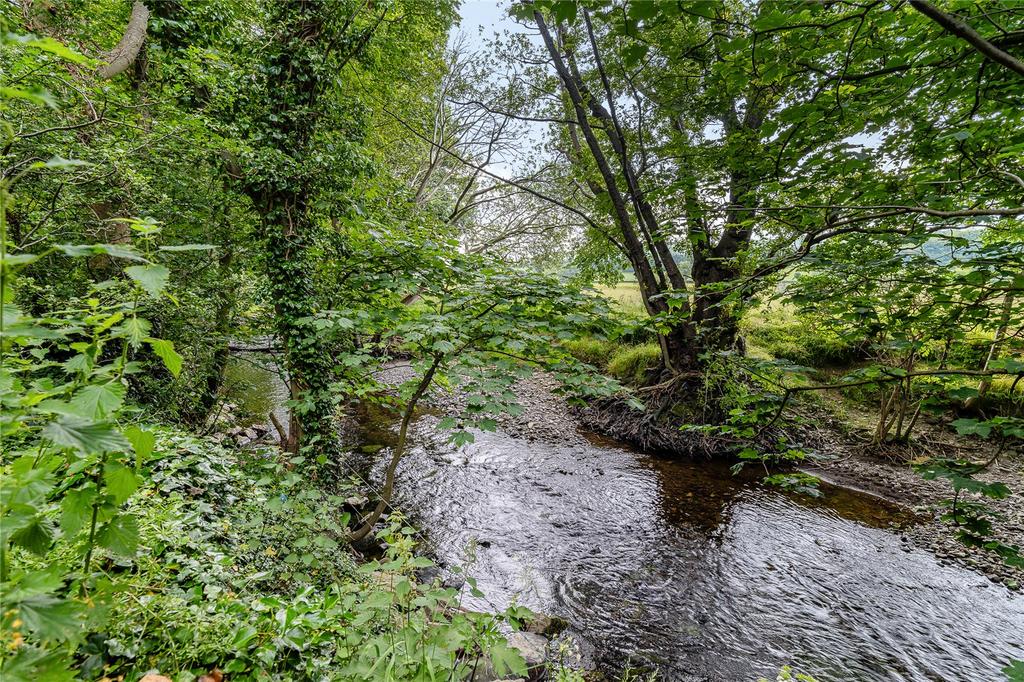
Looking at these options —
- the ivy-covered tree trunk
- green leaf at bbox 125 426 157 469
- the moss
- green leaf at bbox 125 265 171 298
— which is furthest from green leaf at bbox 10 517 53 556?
the moss

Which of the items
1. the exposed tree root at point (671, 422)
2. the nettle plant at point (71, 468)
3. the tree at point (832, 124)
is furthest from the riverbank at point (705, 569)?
the tree at point (832, 124)

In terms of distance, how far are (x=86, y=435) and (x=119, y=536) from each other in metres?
0.56

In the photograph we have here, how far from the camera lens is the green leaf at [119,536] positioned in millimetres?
1203

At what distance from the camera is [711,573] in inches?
195

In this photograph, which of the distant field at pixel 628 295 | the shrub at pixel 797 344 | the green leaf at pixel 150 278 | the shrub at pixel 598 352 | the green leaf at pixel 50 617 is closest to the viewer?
the green leaf at pixel 50 617

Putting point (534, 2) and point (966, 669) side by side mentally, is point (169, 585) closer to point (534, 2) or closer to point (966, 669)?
point (534, 2)

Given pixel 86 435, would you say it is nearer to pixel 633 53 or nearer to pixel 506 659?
pixel 506 659

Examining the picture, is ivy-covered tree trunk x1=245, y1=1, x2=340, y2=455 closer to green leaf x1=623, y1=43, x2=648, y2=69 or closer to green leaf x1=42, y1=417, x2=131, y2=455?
green leaf x1=42, y1=417, x2=131, y2=455

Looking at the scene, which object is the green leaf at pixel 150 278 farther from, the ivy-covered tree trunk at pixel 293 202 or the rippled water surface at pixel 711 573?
the ivy-covered tree trunk at pixel 293 202

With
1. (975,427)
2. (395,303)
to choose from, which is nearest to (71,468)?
(395,303)

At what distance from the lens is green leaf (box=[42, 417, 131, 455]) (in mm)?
882

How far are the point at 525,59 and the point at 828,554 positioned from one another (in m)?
9.95

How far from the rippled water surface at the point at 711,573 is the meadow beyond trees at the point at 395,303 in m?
0.16

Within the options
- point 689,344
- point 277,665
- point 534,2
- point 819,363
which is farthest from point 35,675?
point 819,363
